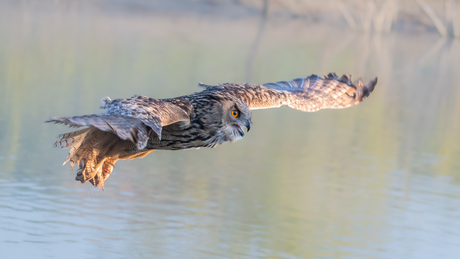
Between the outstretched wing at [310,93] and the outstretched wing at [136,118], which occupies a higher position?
the outstretched wing at [310,93]

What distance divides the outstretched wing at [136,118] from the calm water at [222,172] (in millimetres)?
2215

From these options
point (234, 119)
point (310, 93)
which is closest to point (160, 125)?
point (234, 119)

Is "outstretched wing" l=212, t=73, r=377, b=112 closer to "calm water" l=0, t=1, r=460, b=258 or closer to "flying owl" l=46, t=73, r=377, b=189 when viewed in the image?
"flying owl" l=46, t=73, r=377, b=189

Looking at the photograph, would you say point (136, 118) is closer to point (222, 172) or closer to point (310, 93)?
point (310, 93)

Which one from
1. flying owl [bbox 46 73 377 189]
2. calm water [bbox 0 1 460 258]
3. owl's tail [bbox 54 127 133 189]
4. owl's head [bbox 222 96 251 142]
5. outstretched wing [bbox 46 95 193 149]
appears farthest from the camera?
calm water [bbox 0 1 460 258]

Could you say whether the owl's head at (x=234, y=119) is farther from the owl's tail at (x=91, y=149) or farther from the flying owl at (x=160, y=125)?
the owl's tail at (x=91, y=149)

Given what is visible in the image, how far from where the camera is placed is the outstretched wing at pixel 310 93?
649 centimetres

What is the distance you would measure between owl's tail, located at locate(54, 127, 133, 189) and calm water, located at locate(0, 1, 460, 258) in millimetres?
1666

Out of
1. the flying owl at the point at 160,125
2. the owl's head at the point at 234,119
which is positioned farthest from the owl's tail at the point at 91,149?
the owl's head at the point at 234,119

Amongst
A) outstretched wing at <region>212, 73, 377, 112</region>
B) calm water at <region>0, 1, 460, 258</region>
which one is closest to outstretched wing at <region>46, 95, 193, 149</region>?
outstretched wing at <region>212, 73, 377, 112</region>

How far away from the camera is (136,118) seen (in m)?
4.67

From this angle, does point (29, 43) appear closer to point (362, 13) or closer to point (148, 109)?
point (148, 109)

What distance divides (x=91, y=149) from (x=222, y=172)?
4.46 meters

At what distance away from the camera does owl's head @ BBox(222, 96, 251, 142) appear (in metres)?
5.61
